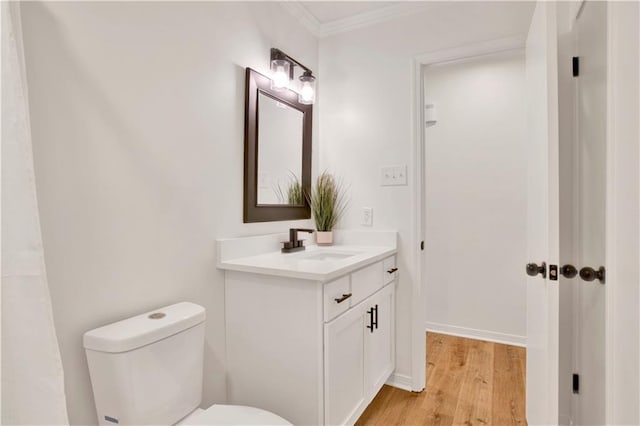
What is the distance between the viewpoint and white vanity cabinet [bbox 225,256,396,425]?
4.26 feet

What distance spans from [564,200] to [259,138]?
4.79 feet

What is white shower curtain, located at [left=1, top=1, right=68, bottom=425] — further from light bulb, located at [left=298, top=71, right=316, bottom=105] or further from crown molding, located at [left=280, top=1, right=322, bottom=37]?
crown molding, located at [left=280, top=1, right=322, bottom=37]

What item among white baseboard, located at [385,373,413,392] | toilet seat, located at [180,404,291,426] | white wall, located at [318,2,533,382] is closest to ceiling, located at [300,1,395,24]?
white wall, located at [318,2,533,382]

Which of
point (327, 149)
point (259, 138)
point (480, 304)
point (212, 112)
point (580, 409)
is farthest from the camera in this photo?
point (480, 304)

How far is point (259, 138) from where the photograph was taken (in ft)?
5.89

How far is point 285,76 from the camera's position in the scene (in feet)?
6.12

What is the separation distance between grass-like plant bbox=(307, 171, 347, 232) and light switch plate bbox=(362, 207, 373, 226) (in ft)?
0.49

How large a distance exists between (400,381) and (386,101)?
175cm

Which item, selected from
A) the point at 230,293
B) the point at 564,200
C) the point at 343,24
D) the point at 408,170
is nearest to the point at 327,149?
the point at 408,170

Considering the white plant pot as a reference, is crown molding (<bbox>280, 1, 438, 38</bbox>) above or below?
above

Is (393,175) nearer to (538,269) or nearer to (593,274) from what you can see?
(538,269)
